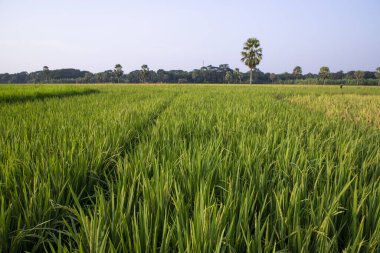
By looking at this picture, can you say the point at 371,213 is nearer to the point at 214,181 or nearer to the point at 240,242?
the point at 240,242

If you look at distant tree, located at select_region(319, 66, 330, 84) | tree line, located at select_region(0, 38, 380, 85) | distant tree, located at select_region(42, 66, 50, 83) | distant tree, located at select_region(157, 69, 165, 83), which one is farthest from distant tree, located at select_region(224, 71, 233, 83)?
distant tree, located at select_region(42, 66, 50, 83)

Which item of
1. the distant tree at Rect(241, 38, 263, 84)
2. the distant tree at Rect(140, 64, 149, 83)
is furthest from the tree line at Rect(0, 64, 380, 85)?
the distant tree at Rect(241, 38, 263, 84)

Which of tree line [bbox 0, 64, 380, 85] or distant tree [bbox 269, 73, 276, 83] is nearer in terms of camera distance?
tree line [bbox 0, 64, 380, 85]

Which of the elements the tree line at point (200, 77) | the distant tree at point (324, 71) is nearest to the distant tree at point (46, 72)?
the tree line at point (200, 77)

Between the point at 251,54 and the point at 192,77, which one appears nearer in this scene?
the point at 251,54

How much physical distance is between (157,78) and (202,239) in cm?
11018

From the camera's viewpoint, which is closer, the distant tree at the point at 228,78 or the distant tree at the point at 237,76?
the distant tree at the point at 228,78

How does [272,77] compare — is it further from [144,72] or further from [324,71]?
[144,72]

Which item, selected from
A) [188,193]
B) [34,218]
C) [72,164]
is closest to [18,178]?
[72,164]

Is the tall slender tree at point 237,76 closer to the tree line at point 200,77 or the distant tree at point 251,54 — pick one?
the tree line at point 200,77

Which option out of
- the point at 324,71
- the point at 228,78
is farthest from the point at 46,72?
the point at 324,71

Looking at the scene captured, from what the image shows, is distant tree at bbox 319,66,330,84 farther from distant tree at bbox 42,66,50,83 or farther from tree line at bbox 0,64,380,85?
distant tree at bbox 42,66,50,83

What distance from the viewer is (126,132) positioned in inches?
133

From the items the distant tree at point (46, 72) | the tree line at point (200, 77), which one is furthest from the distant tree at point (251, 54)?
the distant tree at point (46, 72)
